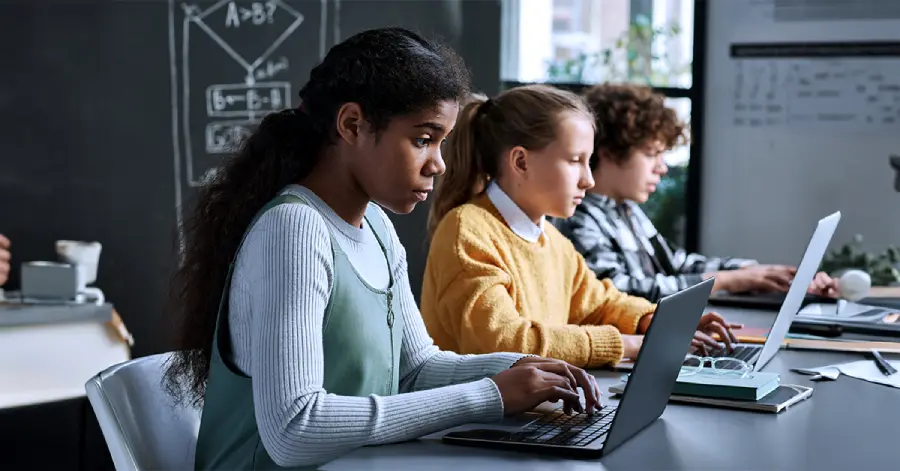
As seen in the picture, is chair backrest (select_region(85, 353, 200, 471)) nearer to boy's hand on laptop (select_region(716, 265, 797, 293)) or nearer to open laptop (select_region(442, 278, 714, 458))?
open laptop (select_region(442, 278, 714, 458))

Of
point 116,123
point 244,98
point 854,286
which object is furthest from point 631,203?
point 116,123

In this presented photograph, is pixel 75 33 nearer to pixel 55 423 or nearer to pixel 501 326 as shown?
pixel 55 423

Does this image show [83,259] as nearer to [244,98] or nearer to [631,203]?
[244,98]

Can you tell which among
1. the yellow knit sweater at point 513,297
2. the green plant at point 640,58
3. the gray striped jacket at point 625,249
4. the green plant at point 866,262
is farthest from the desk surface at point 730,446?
the green plant at point 640,58

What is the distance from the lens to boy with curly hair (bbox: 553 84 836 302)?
2629 millimetres

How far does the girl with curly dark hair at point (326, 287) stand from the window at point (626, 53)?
284 centimetres

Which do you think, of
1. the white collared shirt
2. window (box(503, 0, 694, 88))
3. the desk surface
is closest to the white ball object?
the white collared shirt

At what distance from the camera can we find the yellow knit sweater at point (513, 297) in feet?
5.72

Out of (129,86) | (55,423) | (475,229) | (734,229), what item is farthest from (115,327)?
(734,229)

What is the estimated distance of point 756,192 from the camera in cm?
414

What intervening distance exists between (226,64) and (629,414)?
2446 millimetres

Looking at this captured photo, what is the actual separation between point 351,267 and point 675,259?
2.03 meters

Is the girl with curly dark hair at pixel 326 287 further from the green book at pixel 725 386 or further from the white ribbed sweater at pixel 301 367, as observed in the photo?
the green book at pixel 725 386

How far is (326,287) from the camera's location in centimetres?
130
